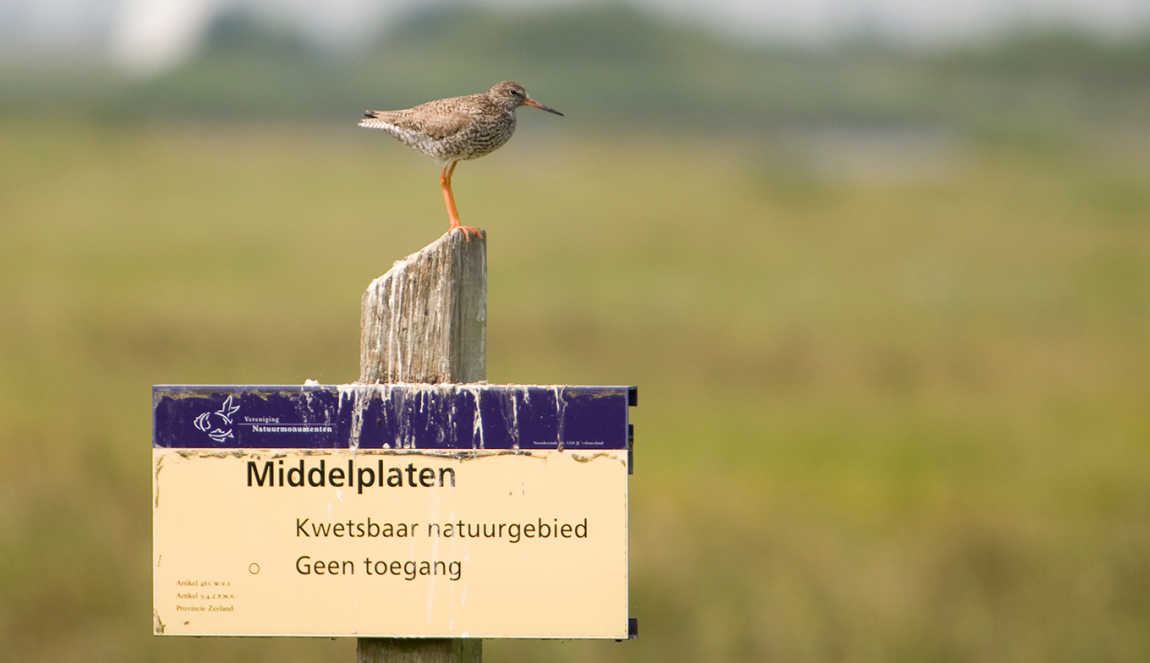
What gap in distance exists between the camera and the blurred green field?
7.80m

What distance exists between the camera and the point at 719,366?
16891 mm

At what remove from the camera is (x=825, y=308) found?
66.6 ft

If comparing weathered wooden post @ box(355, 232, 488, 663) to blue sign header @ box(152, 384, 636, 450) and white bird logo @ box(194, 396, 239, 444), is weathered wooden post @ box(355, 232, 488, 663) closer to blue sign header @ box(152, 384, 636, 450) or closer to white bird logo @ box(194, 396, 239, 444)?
blue sign header @ box(152, 384, 636, 450)

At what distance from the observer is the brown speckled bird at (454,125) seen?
407cm

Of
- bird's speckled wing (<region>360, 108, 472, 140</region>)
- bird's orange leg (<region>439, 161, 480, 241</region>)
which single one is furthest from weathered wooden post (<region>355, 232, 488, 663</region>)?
bird's speckled wing (<region>360, 108, 472, 140</region>)

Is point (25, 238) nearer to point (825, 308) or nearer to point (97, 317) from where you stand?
point (97, 317)

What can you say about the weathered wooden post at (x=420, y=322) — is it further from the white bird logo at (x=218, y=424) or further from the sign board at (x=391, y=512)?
the white bird logo at (x=218, y=424)

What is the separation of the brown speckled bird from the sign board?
4.15 feet

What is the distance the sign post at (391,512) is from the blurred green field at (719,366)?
4451mm

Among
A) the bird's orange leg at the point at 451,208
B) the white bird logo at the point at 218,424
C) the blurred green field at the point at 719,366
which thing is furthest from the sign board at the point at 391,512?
the blurred green field at the point at 719,366

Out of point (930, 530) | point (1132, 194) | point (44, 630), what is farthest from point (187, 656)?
point (1132, 194)

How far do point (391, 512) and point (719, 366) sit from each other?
14162 mm

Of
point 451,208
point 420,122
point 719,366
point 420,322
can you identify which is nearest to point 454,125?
point 420,122

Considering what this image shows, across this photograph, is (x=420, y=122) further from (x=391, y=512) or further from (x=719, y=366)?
(x=719, y=366)
